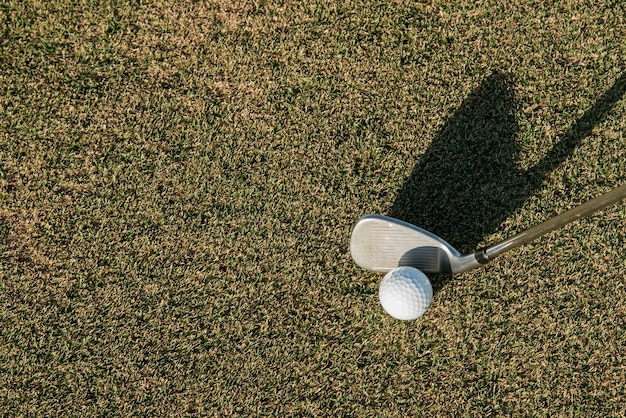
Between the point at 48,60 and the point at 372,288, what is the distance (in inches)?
107

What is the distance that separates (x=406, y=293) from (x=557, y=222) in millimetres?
901

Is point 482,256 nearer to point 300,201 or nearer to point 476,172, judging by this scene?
point 476,172

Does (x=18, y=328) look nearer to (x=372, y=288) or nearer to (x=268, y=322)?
(x=268, y=322)

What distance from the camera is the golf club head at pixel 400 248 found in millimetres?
3328

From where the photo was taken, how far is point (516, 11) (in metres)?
3.83

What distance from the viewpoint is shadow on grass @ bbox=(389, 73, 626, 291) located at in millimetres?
3615

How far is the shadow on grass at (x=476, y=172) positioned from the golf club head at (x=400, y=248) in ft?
0.84

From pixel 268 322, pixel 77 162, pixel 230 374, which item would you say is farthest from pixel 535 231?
pixel 77 162

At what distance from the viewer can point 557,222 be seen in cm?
285

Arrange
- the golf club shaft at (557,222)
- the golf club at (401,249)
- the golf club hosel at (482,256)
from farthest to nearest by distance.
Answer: the golf club at (401,249), the golf club hosel at (482,256), the golf club shaft at (557,222)

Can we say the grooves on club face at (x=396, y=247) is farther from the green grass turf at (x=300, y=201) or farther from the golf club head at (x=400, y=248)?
the green grass turf at (x=300, y=201)

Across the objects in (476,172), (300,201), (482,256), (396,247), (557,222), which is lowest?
(300,201)

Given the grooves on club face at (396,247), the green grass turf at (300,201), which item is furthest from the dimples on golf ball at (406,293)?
the green grass turf at (300,201)

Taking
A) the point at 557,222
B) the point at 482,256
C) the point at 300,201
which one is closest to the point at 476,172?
the point at 482,256
